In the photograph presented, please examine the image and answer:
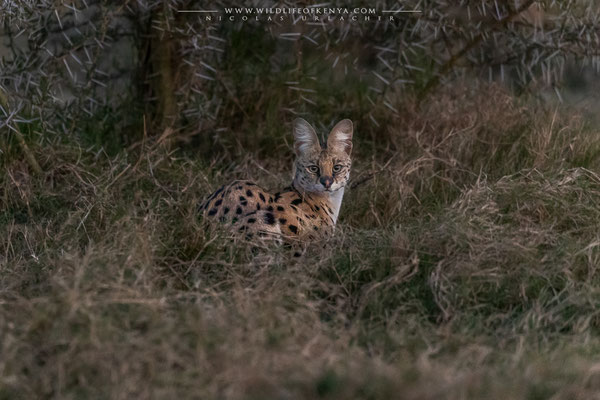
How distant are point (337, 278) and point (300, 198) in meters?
0.79

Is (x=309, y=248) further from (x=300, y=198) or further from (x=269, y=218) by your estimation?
(x=300, y=198)

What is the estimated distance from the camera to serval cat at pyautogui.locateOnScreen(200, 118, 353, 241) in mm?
4332

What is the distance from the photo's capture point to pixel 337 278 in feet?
13.3

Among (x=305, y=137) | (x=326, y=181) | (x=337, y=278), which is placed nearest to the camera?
(x=337, y=278)

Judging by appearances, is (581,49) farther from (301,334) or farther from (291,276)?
(301,334)

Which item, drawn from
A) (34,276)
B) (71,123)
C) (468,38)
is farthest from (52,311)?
(468,38)

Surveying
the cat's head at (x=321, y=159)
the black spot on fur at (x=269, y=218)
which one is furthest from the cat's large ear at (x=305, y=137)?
the black spot on fur at (x=269, y=218)

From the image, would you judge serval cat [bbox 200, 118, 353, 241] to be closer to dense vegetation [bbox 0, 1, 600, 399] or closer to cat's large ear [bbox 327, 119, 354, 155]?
cat's large ear [bbox 327, 119, 354, 155]

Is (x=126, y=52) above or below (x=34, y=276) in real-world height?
above

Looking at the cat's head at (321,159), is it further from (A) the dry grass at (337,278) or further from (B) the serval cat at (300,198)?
(A) the dry grass at (337,278)

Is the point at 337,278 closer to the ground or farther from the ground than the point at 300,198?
closer to the ground

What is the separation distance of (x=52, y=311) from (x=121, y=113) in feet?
10.8

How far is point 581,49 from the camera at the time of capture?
5.99 m

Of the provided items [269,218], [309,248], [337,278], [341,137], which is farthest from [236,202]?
[341,137]
